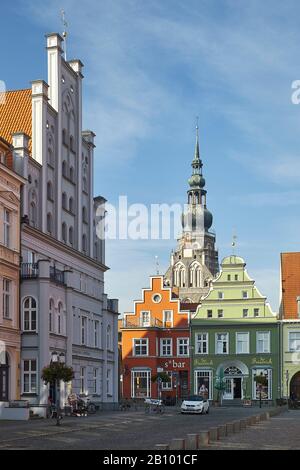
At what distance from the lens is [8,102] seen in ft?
175

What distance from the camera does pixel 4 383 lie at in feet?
148

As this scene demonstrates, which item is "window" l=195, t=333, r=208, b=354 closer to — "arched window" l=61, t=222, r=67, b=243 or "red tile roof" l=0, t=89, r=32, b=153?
"arched window" l=61, t=222, r=67, b=243

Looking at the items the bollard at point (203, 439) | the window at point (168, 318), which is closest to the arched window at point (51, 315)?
the bollard at point (203, 439)

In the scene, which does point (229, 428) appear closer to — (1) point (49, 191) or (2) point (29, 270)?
(2) point (29, 270)

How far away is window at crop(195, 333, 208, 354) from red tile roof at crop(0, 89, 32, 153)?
136ft

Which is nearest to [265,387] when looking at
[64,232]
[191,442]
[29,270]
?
[64,232]

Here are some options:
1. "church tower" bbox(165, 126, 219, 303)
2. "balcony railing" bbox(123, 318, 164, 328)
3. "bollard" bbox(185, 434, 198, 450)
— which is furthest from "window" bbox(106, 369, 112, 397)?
"church tower" bbox(165, 126, 219, 303)

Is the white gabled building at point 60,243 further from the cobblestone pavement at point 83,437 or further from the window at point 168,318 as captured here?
the window at point 168,318

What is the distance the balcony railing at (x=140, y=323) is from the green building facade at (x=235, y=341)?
418 centimetres

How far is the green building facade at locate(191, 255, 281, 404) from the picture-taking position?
8481 cm

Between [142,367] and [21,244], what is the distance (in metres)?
45.4

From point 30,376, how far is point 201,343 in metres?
Result: 42.8

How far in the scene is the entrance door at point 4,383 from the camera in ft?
147
